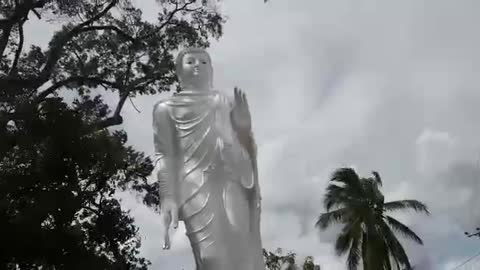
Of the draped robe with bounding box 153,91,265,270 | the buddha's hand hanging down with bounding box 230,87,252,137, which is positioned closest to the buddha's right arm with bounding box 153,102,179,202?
the draped robe with bounding box 153,91,265,270

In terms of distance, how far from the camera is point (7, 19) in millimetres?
13492

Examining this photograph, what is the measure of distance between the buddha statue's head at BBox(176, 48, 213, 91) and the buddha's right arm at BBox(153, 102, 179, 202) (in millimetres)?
347

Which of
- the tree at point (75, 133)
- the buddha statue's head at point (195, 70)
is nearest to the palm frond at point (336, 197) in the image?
the tree at point (75, 133)

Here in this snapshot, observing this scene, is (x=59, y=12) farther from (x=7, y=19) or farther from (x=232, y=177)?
(x=232, y=177)

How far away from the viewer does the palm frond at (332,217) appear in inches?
951

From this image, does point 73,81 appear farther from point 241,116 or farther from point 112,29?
point 241,116

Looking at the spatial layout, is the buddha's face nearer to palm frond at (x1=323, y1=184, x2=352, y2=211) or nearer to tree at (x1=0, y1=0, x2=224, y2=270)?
tree at (x1=0, y1=0, x2=224, y2=270)

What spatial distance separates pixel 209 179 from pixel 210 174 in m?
A: 0.05

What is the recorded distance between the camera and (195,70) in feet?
22.6

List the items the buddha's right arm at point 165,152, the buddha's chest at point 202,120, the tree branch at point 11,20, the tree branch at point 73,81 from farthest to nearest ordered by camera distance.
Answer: the tree branch at point 73,81 < the tree branch at point 11,20 < the buddha's chest at point 202,120 < the buddha's right arm at point 165,152

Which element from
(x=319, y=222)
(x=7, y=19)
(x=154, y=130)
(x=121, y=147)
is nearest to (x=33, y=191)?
(x=121, y=147)

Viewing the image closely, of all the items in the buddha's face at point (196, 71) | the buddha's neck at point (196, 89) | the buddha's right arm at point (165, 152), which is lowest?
the buddha's right arm at point (165, 152)

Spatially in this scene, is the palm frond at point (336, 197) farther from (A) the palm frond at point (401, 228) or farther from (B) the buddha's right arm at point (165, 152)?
(B) the buddha's right arm at point (165, 152)

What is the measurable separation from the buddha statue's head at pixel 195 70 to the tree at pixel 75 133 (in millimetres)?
7164
